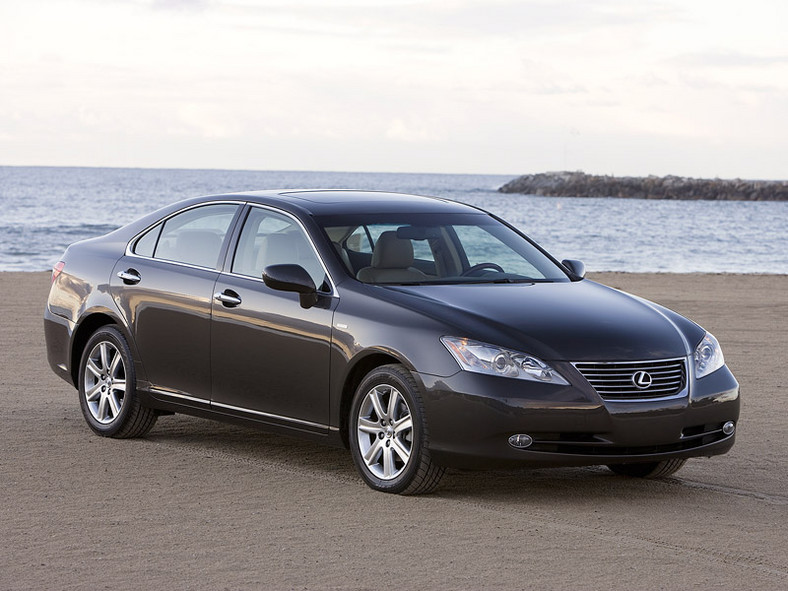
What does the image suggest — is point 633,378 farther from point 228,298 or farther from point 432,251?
point 228,298

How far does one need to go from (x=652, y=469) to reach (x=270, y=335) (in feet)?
7.95

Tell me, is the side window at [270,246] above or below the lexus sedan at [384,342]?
above

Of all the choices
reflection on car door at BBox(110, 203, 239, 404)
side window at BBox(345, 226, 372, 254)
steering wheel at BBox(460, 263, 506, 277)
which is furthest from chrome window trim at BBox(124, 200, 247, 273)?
steering wheel at BBox(460, 263, 506, 277)

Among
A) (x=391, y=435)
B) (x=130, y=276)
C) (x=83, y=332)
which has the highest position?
(x=130, y=276)

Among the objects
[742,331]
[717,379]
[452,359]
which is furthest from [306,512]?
[742,331]

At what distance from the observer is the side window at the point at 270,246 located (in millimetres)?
8141

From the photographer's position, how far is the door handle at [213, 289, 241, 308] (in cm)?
817

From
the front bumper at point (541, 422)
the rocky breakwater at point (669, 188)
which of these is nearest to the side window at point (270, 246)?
the front bumper at point (541, 422)

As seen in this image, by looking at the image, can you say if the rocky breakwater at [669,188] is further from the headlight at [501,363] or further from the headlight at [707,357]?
the headlight at [501,363]

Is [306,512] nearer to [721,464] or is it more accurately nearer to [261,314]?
[261,314]

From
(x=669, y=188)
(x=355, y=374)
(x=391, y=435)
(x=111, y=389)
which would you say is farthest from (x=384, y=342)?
(x=669, y=188)

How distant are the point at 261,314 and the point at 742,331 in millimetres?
9787

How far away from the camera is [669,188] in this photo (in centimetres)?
15600

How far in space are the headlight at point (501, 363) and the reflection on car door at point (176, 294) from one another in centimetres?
203
